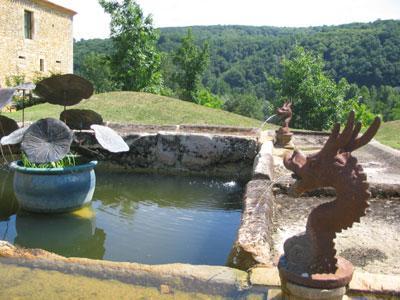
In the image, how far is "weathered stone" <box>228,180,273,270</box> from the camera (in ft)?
8.93

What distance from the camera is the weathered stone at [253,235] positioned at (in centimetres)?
272

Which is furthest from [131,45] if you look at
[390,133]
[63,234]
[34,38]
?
[63,234]

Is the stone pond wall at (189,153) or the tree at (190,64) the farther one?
the tree at (190,64)

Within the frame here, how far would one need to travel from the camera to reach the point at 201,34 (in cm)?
9419

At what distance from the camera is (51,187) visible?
462 cm

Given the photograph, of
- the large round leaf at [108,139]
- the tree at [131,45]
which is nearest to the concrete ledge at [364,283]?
the large round leaf at [108,139]

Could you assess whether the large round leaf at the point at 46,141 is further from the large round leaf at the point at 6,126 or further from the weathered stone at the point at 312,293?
the weathered stone at the point at 312,293

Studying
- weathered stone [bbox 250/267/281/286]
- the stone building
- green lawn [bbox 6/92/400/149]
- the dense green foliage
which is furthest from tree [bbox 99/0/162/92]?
weathered stone [bbox 250/267/281/286]

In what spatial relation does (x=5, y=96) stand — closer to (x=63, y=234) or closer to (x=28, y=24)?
(x=63, y=234)

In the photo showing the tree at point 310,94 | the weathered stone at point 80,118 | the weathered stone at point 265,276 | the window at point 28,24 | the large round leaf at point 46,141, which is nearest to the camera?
the weathered stone at point 265,276

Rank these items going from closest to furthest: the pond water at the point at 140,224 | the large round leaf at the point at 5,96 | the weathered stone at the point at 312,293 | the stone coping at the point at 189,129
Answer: the weathered stone at the point at 312,293
the pond water at the point at 140,224
the large round leaf at the point at 5,96
the stone coping at the point at 189,129

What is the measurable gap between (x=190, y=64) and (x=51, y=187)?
26726mm

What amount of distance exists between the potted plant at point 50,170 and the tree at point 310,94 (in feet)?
54.2

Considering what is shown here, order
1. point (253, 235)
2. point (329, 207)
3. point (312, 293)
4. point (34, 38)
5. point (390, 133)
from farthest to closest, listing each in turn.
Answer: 1. point (34, 38)
2. point (390, 133)
3. point (253, 235)
4. point (329, 207)
5. point (312, 293)
